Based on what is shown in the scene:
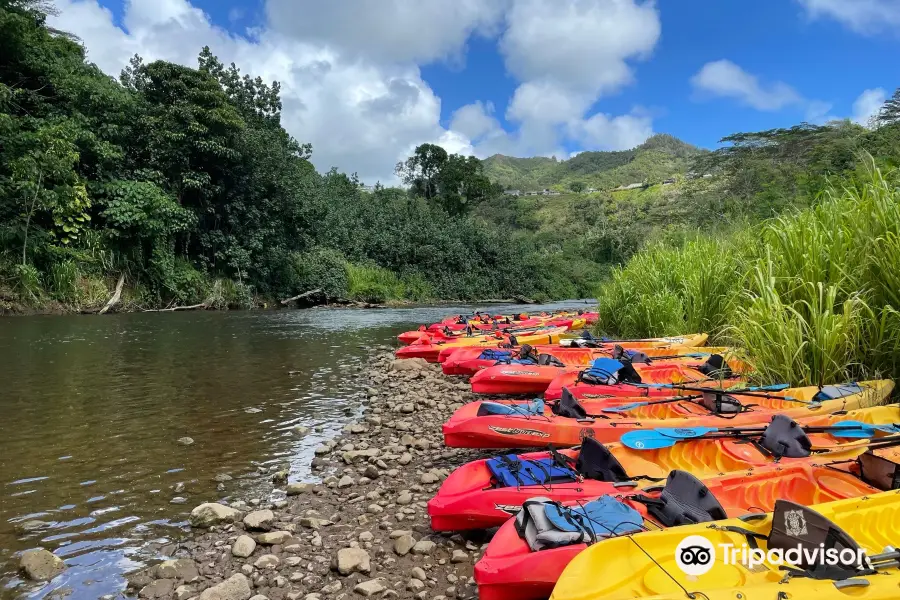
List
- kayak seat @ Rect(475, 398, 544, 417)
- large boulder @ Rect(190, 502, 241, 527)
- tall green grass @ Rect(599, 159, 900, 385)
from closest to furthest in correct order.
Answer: large boulder @ Rect(190, 502, 241, 527)
tall green grass @ Rect(599, 159, 900, 385)
kayak seat @ Rect(475, 398, 544, 417)

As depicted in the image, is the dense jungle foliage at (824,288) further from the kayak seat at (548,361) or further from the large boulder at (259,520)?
the large boulder at (259,520)

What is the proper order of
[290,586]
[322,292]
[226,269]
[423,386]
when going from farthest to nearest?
[322,292] → [226,269] → [423,386] → [290,586]

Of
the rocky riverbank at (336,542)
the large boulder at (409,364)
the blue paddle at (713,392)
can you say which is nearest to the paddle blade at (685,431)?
the blue paddle at (713,392)

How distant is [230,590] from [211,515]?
0.85 m

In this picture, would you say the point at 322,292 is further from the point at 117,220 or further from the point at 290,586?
the point at 290,586

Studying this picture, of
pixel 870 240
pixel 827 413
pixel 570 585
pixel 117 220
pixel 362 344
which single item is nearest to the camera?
pixel 570 585

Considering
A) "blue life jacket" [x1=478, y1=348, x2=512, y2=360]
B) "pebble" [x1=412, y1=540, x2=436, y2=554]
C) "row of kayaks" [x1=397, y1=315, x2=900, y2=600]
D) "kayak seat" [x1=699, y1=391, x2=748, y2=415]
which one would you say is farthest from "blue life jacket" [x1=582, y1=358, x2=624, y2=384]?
"pebble" [x1=412, y1=540, x2=436, y2=554]

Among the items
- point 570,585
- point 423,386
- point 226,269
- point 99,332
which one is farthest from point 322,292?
point 570,585

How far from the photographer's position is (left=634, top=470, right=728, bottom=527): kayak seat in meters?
2.40

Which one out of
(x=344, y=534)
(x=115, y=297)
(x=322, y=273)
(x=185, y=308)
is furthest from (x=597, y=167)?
(x=344, y=534)

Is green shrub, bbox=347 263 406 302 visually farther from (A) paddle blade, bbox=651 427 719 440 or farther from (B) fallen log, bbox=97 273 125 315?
(A) paddle blade, bbox=651 427 719 440

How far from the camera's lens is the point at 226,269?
21.7 meters

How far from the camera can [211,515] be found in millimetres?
3367

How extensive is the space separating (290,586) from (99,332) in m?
12.5
